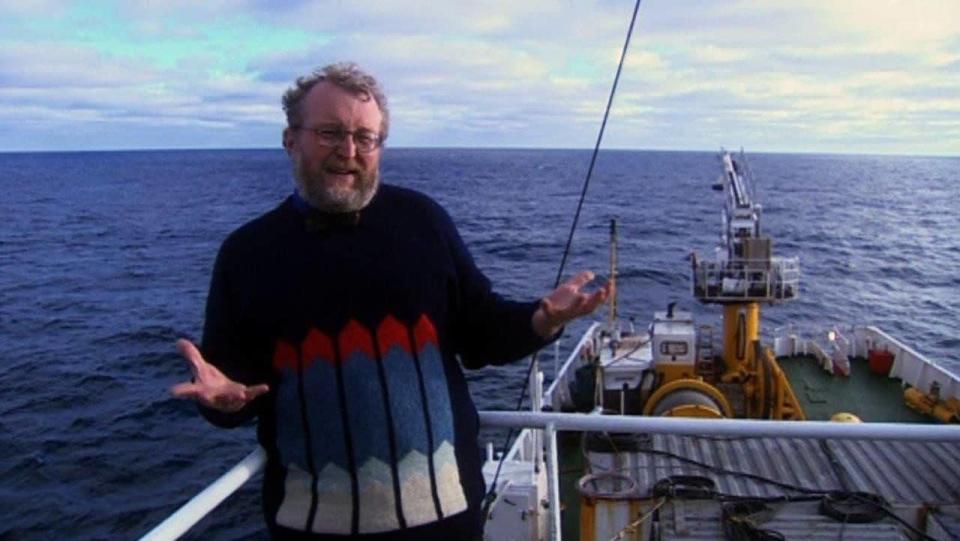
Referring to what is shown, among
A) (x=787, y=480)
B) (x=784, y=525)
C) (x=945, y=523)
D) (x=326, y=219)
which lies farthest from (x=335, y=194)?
(x=787, y=480)

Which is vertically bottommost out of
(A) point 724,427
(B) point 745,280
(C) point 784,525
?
(C) point 784,525

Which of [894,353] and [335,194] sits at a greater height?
[335,194]

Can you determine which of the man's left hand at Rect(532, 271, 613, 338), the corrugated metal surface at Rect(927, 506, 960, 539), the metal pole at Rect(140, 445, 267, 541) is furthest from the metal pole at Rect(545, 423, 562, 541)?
the corrugated metal surface at Rect(927, 506, 960, 539)

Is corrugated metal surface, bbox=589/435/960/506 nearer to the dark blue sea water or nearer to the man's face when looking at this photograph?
the man's face

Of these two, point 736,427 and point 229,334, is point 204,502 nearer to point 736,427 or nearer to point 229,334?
point 229,334

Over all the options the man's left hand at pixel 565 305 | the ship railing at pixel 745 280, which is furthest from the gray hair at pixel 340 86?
the ship railing at pixel 745 280

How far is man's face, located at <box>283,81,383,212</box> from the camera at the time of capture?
2.66 metres

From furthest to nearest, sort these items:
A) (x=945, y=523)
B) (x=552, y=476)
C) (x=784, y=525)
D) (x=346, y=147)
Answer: (x=945, y=523), (x=784, y=525), (x=552, y=476), (x=346, y=147)

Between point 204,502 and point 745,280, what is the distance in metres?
15.2

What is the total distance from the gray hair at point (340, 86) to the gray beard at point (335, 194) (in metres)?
0.15

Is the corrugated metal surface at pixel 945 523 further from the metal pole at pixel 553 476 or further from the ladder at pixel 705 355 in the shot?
the ladder at pixel 705 355

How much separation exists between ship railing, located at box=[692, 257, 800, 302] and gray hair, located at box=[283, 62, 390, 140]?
1465 cm

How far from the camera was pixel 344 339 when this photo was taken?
2680 mm

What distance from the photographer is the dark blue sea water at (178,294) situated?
17.2 m
